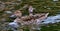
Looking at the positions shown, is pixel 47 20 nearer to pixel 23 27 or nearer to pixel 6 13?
pixel 23 27

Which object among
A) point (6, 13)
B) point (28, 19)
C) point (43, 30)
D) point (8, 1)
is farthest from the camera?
point (8, 1)

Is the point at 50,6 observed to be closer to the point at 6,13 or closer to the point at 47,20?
the point at 47,20

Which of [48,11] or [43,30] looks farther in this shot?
[48,11]

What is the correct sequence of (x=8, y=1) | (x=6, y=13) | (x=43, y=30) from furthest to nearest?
1. (x=8, y=1)
2. (x=6, y=13)
3. (x=43, y=30)

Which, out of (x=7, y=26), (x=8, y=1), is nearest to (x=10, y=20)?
(x=7, y=26)

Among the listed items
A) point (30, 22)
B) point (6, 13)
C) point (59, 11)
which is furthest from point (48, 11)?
point (6, 13)

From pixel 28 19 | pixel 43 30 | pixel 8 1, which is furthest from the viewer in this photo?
pixel 8 1

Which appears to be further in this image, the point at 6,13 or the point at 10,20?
the point at 6,13

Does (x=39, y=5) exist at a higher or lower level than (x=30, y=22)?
higher

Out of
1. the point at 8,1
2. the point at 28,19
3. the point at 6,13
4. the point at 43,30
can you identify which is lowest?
the point at 43,30
